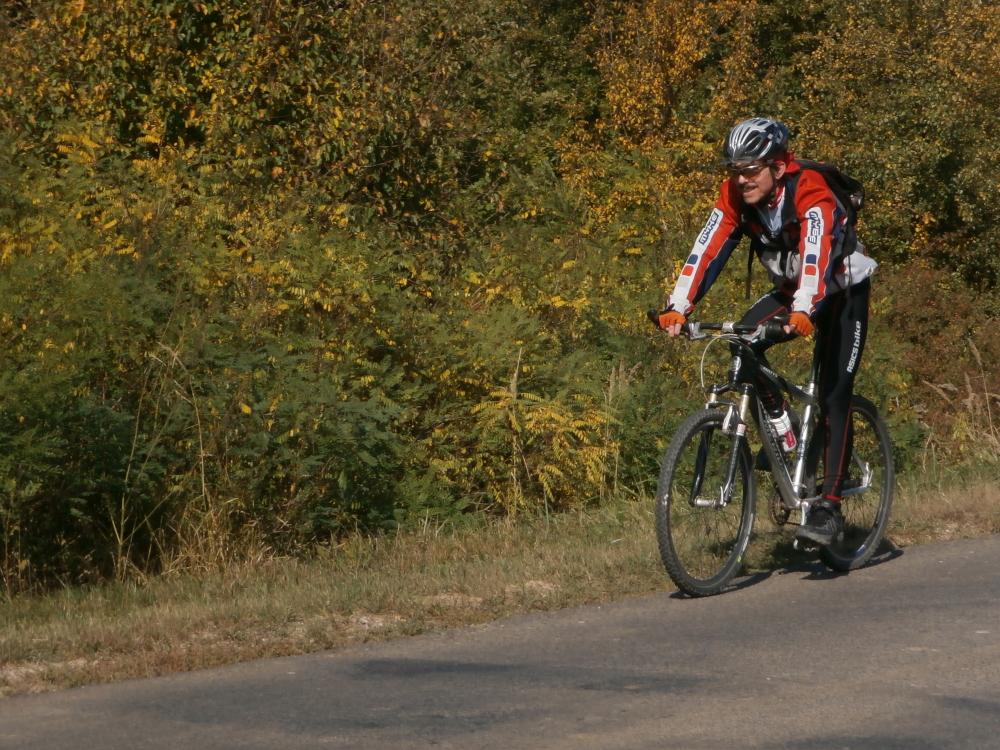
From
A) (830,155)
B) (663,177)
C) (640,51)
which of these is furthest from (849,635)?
(640,51)

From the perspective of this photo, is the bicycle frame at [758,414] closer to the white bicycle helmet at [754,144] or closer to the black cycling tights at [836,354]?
the black cycling tights at [836,354]

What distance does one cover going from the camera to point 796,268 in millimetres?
6742

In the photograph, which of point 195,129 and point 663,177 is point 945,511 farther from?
point 663,177

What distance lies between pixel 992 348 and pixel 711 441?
1374 centimetres

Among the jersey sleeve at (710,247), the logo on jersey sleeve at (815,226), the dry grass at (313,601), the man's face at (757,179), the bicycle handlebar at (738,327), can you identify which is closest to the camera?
the dry grass at (313,601)

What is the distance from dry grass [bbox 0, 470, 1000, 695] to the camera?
5633 millimetres

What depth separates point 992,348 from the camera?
19141mm

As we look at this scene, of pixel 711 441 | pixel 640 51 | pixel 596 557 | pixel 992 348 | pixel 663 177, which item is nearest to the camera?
pixel 711 441

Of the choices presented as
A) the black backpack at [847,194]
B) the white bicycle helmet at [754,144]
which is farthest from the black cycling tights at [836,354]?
the white bicycle helmet at [754,144]

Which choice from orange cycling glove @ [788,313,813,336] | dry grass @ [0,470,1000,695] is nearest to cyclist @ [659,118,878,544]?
orange cycling glove @ [788,313,813,336]

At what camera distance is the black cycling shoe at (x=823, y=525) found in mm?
6773

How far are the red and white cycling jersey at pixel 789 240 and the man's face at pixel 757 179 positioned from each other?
0.05 m

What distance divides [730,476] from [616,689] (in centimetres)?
186

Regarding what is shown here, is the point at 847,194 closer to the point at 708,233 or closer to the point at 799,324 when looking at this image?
the point at 708,233
